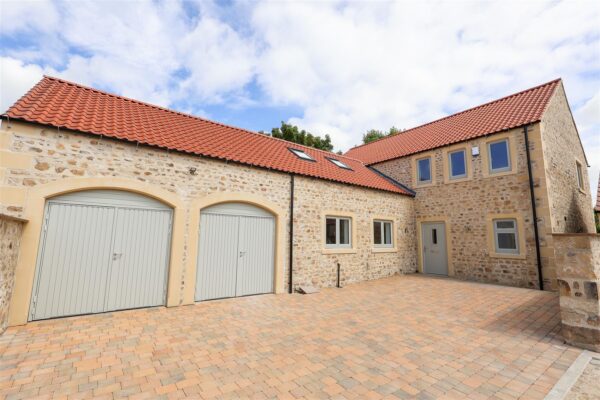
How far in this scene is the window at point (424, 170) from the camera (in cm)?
1325

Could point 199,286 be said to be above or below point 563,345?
above

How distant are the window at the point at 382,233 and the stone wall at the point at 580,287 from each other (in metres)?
6.92

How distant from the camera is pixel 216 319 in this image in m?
5.86

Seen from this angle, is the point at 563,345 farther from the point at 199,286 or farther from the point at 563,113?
the point at 563,113

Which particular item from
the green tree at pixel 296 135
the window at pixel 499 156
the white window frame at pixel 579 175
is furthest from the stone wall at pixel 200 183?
the green tree at pixel 296 135

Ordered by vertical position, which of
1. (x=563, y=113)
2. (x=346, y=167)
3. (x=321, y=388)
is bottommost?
(x=321, y=388)

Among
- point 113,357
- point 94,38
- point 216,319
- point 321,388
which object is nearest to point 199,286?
point 216,319

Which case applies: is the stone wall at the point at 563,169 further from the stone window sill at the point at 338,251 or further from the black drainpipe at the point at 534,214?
the stone window sill at the point at 338,251

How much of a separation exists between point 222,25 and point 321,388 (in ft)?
28.7

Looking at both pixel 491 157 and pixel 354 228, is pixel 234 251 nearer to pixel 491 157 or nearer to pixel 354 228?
pixel 354 228

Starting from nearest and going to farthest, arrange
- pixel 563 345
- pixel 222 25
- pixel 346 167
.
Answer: pixel 563 345 → pixel 222 25 → pixel 346 167

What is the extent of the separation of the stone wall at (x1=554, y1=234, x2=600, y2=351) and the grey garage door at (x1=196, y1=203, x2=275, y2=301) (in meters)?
6.70

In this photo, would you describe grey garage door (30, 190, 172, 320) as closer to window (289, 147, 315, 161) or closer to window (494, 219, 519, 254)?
window (289, 147, 315, 161)

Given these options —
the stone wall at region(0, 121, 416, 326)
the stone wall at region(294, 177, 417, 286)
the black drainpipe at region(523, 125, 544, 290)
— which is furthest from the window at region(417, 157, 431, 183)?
the black drainpipe at region(523, 125, 544, 290)
